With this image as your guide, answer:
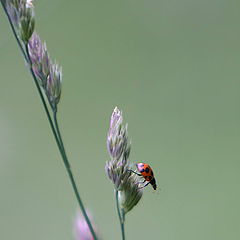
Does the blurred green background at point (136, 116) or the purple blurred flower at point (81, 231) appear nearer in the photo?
the purple blurred flower at point (81, 231)

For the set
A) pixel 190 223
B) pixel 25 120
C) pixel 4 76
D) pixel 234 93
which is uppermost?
pixel 4 76

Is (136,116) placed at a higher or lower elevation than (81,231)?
higher

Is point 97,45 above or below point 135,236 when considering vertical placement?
above

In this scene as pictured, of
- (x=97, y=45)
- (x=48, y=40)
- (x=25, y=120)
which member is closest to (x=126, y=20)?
(x=97, y=45)

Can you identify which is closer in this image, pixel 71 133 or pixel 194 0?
pixel 71 133

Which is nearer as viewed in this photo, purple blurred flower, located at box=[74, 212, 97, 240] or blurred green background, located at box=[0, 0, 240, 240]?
purple blurred flower, located at box=[74, 212, 97, 240]

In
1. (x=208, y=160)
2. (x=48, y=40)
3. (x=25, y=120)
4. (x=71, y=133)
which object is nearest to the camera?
(x=208, y=160)

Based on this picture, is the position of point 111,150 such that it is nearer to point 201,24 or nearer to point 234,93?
point 234,93

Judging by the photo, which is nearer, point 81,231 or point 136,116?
point 81,231
